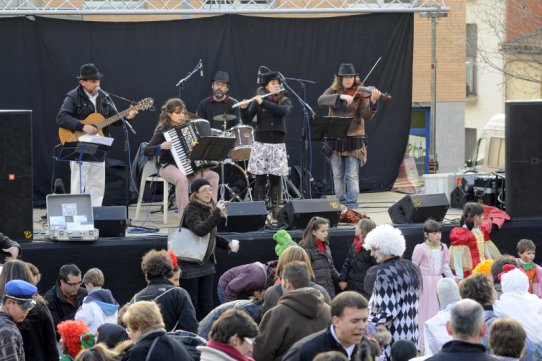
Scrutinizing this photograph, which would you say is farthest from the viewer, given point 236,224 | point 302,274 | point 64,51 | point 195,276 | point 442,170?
point 442,170

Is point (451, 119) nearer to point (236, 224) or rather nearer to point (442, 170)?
point (442, 170)

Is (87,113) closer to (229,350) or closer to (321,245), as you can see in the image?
(321,245)

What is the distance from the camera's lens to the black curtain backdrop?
48.8 feet

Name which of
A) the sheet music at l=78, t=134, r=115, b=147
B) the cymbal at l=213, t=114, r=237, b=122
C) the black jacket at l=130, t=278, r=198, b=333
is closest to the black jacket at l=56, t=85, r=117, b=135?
the sheet music at l=78, t=134, r=115, b=147

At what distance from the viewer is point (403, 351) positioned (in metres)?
6.77

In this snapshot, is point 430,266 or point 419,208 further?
point 419,208

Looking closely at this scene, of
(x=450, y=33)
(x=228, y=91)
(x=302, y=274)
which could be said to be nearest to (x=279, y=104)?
(x=228, y=91)

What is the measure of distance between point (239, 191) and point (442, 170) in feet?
23.6

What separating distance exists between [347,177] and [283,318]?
7062 mm

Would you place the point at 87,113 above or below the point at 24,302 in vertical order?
above

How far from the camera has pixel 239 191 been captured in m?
14.1

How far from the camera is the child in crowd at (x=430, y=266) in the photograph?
10.7m

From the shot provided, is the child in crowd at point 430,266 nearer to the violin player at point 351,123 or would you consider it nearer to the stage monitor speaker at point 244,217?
the stage monitor speaker at point 244,217

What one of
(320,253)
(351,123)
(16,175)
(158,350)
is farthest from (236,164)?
(158,350)
